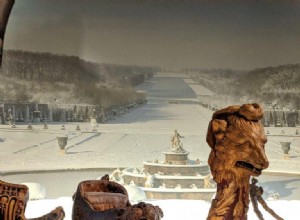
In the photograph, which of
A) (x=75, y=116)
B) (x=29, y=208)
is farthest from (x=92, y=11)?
(x=29, y=208)

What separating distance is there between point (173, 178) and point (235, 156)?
660 centimetres

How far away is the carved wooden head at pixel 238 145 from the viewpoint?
2205 mm

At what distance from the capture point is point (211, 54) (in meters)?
9.12

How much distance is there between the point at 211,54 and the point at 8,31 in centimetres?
282

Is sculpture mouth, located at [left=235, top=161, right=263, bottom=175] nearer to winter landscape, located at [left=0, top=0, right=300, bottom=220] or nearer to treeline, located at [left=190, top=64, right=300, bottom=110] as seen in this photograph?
winter landscape, located at [left=0, top=0, right=300, bottom=220]

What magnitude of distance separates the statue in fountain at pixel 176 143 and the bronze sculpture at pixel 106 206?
623cm

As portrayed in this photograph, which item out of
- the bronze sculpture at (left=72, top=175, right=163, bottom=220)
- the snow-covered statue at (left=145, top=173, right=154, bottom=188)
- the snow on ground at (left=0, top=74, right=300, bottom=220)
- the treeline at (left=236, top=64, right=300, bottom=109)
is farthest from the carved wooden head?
the treeline at (left=236, top=64, right=300, bottom=109)

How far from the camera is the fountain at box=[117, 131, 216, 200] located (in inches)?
340

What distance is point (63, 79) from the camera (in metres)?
9.00

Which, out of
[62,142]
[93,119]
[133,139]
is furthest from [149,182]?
[62,142]

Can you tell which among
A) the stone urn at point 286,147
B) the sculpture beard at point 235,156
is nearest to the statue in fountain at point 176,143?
the stone urn at point 286,147

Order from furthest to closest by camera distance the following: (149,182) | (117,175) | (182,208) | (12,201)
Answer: (117,175) → (149,182) → (182,208) → (12,201)

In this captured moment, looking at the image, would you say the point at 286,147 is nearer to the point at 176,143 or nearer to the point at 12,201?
the point at 176,143

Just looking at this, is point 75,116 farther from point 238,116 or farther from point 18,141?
point 238,116
